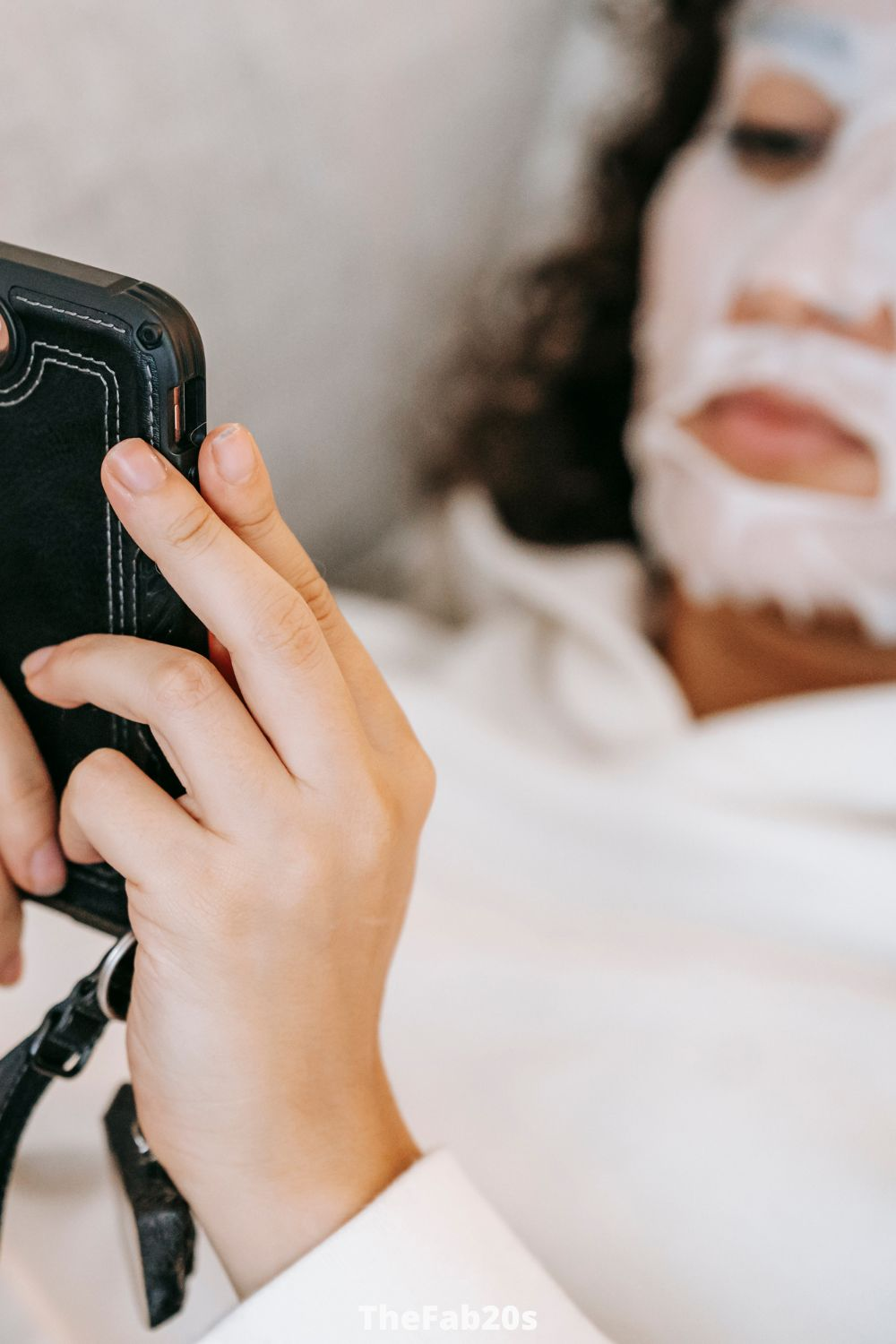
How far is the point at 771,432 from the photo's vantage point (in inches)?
26.7

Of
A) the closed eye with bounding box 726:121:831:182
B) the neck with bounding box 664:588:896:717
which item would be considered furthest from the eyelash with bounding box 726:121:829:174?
the neck with bounding box 664:588:896:717

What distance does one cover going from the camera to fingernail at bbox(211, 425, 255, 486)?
0.96ft

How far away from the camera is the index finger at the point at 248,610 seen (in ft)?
0.93

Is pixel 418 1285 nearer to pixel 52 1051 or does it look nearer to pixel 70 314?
pixel 52 1051

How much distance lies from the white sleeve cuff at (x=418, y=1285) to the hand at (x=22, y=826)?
160mm

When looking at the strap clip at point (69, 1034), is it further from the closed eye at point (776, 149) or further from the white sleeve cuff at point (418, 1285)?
the closed eye at point (776, 149)

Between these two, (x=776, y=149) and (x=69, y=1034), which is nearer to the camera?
(x=69, y=1034)

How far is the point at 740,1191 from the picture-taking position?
49 centimetres

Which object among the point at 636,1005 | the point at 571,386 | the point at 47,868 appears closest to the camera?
the point at 47,868

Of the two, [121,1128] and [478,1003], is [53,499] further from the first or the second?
[478,1003]

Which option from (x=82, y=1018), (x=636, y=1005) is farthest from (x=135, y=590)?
(x=636, y=1005)

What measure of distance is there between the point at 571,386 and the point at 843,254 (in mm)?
376

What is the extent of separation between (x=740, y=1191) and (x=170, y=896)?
33 centimetres

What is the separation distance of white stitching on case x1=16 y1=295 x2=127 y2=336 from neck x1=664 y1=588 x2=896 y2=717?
562 mm
